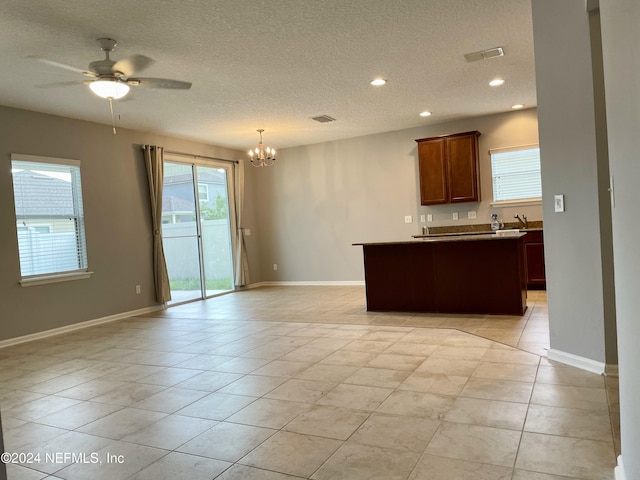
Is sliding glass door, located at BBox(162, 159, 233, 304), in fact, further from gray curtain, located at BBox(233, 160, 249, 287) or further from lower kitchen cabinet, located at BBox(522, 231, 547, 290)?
lower kitchen cabinet, located at BBox(522, 231, 547, 290)

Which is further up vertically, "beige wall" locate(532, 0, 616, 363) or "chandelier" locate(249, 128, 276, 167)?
"chandelier" locate(249, 128, 276, 167)

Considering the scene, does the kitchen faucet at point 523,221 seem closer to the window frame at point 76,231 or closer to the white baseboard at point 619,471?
the white baseboard at point 619,471

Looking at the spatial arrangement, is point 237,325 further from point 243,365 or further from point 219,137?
point 219,137

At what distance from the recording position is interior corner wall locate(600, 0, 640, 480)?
1.13 metres

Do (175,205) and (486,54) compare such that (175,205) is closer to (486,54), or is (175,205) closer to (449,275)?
(449,275)

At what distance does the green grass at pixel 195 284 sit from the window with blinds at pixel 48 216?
66.3 inches

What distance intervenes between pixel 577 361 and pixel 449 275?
2.13 meters

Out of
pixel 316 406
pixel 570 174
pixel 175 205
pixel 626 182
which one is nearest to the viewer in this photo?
pixel 626 182

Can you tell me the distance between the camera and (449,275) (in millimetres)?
5145

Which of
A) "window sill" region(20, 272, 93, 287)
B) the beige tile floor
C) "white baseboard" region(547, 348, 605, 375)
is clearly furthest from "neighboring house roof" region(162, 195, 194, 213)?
"white baseboard" region(547, 348, 605, 375)

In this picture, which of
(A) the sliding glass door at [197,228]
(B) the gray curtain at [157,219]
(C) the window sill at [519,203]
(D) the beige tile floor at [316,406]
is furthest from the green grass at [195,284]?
(C) the window sill at [519,203]

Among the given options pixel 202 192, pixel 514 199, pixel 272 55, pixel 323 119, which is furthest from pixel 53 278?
pixel 514 199

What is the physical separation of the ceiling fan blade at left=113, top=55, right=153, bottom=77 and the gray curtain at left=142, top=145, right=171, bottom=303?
257 cm

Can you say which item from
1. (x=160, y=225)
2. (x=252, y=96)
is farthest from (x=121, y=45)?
(x=160, y=225)
